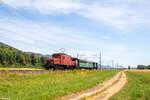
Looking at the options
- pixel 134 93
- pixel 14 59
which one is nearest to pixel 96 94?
pixel 134 93

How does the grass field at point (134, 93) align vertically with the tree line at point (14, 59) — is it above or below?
below

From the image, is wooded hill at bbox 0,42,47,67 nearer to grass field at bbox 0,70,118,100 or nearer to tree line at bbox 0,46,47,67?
tree line at bbox 0,46,47,67

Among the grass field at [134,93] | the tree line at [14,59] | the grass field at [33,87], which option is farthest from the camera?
the tree line at [14,59]

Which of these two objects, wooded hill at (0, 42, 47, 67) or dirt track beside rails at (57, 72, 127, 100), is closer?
dirt track beside rails at (57, 72, 127, 100)

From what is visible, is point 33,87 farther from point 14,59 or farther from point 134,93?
point 14,59

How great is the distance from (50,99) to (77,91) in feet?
14.6

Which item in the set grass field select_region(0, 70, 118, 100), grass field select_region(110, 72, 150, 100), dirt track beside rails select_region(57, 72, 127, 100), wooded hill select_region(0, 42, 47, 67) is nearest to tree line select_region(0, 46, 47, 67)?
wooded hill select_region(0, 42, 47, 67)

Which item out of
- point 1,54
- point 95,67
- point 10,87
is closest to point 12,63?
point 1,54

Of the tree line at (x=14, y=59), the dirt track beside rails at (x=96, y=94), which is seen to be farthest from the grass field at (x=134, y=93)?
the tree line at (x=14, y=59)

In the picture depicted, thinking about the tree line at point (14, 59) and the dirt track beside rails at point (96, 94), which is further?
the tree line at point (14, 59)

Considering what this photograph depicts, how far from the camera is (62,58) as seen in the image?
4359 cm

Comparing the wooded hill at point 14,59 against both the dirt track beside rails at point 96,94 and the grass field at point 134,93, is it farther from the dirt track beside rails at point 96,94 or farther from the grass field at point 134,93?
the dirt track beside rails at point 96,94

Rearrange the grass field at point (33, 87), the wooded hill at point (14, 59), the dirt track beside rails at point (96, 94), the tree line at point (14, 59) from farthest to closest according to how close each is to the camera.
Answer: the tree line at point (14, 59) < the wooded hill at point (14, 59) < the dirt track beside rails at point (96, 94) < the grass field at point (33, 87)

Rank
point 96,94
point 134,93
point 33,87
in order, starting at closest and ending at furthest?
point 96,94, point 33,87, point 134,93
